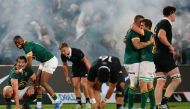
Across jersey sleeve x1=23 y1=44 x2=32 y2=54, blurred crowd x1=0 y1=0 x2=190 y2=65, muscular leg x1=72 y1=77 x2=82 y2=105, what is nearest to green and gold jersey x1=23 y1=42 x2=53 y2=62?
jersey sleeve x1=23 y1=44 x2=32 y2=54

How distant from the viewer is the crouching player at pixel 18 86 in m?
12.0

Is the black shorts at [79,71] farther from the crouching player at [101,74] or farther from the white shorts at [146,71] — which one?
the crouching player at [101,74]

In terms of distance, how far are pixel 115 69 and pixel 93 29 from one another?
36.4 ft

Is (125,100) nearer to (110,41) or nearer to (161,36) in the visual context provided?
(161,36)

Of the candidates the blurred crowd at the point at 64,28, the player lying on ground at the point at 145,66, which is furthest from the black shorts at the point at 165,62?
the blurred crowd at the point at 64,28

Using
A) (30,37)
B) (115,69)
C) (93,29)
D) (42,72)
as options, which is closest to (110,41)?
(93,29)

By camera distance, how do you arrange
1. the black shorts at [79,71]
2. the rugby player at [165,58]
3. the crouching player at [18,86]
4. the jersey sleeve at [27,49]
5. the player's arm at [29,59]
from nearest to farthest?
the rugby player at [165,58], the crouching player at [18,86], the player's arm at [29,59], the jersey sleeve at [27,49], the black shorts at [79,71]

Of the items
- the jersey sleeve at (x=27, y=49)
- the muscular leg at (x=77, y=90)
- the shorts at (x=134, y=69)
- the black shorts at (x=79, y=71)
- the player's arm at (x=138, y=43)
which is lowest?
the muscular leg at (x=77, y=90)

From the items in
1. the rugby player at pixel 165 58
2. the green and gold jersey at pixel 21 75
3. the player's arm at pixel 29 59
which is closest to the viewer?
the rugby player at pixel 165 58

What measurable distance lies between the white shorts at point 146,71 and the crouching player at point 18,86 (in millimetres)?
2577

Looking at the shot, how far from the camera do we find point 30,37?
2081 cm

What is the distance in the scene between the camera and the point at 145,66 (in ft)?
37.9

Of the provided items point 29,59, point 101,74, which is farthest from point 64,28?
point 101,74

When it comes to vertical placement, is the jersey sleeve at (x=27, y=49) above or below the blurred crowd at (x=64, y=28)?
below
